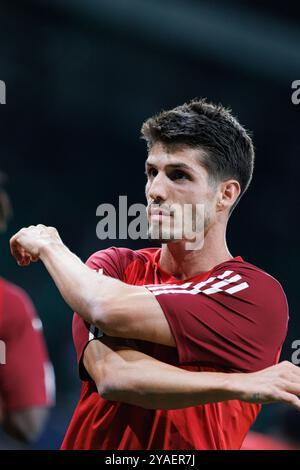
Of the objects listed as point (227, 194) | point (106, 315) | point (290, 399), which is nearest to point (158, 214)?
point (227, 194)

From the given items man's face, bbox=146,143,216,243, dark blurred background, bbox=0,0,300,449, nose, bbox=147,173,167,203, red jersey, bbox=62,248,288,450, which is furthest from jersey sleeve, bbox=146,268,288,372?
dark blurred background, bbox=0,0,300,449

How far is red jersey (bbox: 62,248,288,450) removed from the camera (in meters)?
2.35

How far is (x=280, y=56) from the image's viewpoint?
7.77 metres

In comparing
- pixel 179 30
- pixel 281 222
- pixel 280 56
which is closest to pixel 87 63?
pixel 179 30

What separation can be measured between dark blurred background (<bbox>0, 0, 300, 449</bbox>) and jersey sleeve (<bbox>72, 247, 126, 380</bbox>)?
4.49 meters

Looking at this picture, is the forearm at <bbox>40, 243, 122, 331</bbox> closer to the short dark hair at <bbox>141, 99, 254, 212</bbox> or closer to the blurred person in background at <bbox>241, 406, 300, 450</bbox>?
the short dark hair at <bbox>141, 99, 254, 212</bbox>

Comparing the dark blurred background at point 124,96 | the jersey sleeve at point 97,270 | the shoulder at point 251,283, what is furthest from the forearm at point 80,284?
the dark blurred background at point 124,96

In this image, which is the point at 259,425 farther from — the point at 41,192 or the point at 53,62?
the point at 53,62

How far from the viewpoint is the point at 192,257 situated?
2680mm

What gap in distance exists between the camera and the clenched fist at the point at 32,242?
245cm

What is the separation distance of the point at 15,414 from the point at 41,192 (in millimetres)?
5739

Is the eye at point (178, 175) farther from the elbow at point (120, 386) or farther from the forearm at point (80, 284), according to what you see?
the elbow at point (120, 386)

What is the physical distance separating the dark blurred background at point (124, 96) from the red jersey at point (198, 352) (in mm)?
4685

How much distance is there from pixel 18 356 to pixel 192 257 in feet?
3.05
